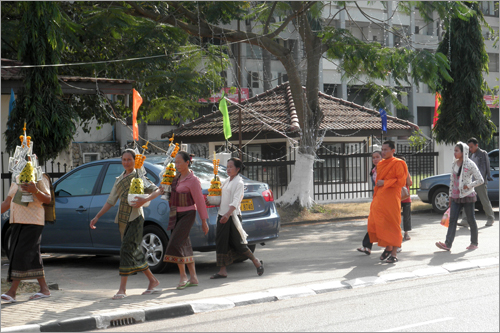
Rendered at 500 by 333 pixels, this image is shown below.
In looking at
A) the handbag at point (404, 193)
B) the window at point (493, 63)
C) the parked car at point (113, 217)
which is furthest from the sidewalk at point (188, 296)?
the window at point (493, 63)

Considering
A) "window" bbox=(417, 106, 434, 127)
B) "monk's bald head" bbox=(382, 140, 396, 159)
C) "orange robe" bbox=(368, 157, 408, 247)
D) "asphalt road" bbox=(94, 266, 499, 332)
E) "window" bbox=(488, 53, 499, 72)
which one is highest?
"window" bbox=(488, 53, 499, 72)

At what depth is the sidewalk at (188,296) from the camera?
6.23 metres

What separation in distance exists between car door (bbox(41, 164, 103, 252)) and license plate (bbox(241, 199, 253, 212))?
2.40 meters

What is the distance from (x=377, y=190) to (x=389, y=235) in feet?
2.49

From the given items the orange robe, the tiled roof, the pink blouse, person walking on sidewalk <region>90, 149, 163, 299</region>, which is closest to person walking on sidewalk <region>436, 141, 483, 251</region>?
the orange robe

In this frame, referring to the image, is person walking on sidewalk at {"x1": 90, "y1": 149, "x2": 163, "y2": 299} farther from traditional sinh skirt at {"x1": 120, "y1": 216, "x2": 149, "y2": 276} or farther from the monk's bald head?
the monk's bald head

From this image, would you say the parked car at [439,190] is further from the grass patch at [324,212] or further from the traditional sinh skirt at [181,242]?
the traditional sinh skirt at [181,242]

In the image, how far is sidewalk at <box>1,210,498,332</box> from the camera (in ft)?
20.4

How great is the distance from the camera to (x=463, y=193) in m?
10.4

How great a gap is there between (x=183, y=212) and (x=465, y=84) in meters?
16.0

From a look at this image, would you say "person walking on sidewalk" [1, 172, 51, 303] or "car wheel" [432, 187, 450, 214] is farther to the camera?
"car wheel" [432, 187, 450, 214]

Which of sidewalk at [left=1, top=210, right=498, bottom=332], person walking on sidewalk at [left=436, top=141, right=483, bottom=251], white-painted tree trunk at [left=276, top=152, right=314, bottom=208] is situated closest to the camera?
sidewalk at [left=1, top=210, right=498, bottom=332]

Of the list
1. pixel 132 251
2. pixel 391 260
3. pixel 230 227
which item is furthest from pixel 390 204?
pixel 132 251

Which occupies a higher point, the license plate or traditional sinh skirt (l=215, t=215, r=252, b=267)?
the license plate
